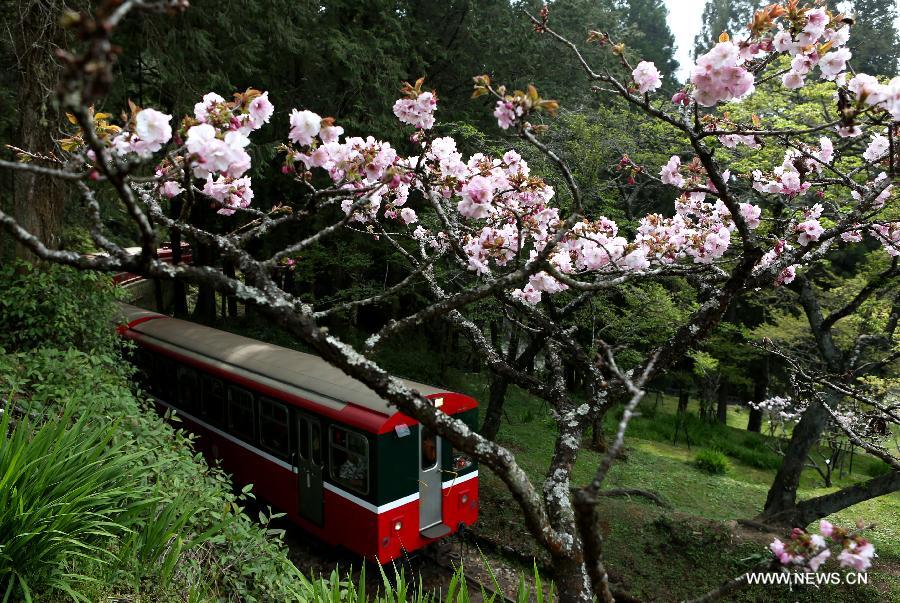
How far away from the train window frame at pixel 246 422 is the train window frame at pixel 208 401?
0.10 m

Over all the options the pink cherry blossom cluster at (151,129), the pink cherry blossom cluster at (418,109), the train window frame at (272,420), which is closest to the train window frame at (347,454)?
the train window frame at (272,420)

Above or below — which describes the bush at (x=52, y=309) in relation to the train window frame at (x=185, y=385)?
above

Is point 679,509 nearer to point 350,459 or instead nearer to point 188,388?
point 350,459

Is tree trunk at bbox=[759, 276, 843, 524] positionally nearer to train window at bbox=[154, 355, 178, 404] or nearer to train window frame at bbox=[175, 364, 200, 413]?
train window frame at bbox=[175, 364, 200, 413]

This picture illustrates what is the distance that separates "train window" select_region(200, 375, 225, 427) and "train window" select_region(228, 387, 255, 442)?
24 cm

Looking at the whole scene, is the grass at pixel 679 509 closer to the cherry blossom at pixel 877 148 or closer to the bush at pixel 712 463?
the bush at pixel 712 463

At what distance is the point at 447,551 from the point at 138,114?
6.87 metres

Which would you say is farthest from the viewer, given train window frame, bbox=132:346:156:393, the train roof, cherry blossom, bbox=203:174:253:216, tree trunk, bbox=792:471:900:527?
train window frame, bbox=132:346:156:393

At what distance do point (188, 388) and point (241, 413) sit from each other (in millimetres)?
1717

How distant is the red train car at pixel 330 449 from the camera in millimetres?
6965

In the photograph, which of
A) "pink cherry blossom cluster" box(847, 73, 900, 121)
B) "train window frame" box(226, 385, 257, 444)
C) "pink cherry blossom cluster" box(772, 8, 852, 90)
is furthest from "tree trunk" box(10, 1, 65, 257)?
"pink cherry blossom cluster" box(847, 73, 900, 121)

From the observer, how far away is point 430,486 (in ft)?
24.8

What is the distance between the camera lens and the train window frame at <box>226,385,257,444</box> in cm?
848

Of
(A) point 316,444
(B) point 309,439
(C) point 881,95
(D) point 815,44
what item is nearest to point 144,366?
(B) point 309,439
